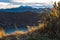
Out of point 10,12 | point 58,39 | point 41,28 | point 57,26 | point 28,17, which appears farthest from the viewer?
point 10,12

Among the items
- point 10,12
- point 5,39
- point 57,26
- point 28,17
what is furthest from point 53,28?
point 10,12

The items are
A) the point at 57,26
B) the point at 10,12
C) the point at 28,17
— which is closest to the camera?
the point at 57,26

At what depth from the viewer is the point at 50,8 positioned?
37.0 ft

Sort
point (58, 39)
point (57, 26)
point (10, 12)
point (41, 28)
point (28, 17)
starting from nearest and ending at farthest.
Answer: point (58, 39), point (57, 26), point (41, 28), point (28, 17), point (10, 12)

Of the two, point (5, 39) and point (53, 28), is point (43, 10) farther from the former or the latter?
point (5, 39)

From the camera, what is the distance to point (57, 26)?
10.2m

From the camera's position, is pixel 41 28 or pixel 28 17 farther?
pixel 28 17

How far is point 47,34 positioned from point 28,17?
75.6ft

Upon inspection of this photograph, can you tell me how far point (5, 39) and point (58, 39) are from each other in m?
1.47

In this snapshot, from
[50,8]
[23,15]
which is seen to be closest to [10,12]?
[23,15]

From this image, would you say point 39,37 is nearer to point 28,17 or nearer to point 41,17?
point 41,17

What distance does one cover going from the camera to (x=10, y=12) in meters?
35.8

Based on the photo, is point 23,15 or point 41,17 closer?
point 41,17

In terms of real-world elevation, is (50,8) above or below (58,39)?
above
